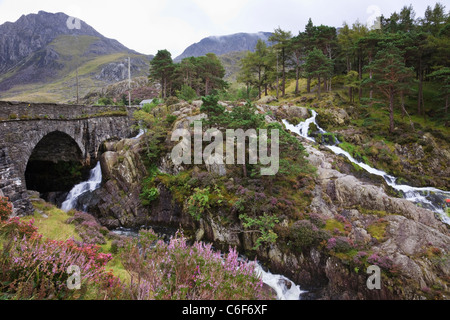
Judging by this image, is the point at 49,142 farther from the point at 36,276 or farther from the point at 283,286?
the point at 283,286

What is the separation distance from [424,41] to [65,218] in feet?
144

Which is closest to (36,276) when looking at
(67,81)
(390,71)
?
(390,71)

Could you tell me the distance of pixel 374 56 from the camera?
31.1 meters

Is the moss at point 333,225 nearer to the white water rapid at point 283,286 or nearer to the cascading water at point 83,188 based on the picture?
the white water rapid at point 283,286

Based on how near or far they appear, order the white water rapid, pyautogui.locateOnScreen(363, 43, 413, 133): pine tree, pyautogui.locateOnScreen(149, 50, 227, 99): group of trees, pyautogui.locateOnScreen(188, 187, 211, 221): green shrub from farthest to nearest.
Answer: pyautogui.locateOnScreen(149, 50, 227, 99): group of trees → pyautogui.locateOnScreen(363, 43, 413, 133): pine tree → pyautogui.locateOnScreen(188, 187, 211, 221): green shrub → the white water rapid

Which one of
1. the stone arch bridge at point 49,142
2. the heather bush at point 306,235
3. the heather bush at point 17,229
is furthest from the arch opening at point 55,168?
the heather bush at point 306,235

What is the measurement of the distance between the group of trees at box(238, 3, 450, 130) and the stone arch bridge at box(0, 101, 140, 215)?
27.9 m

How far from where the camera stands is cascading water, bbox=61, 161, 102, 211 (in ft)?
65.2

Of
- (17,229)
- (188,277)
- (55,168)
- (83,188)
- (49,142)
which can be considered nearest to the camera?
(188,277)

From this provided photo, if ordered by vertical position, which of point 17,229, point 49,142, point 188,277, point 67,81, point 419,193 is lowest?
point 419,193

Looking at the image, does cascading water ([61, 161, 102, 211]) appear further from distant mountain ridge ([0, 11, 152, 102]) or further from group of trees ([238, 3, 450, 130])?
distant mountain ridge ([0, 11, 152, 102])

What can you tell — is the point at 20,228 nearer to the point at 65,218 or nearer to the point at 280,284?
the point at 65,218

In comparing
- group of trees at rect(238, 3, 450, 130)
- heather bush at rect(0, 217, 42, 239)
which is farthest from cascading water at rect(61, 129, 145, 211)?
group of trees at rect(238, 3, 450, 130)

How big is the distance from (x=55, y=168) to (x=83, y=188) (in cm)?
398
